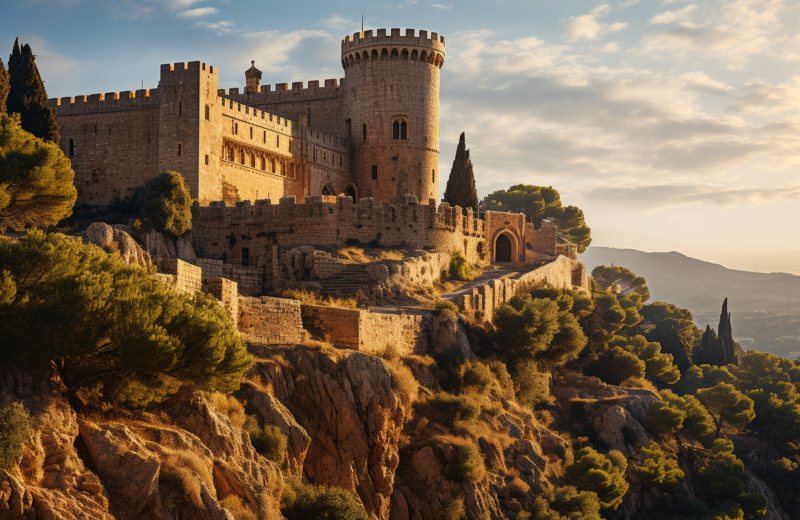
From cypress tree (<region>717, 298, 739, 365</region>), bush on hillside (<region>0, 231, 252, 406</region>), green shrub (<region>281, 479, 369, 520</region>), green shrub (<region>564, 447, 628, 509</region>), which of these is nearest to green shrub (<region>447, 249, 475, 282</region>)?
green shrub (<region>564, 447, 628, 509</region>)

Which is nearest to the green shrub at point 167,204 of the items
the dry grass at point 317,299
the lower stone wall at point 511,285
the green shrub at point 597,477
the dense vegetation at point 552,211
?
the dry grass at point 317,299

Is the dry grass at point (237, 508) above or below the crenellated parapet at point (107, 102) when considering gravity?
below

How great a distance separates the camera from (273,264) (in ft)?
133

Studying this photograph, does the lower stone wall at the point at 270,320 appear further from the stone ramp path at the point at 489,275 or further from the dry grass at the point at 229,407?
the stone ramp path at the point at 489,275

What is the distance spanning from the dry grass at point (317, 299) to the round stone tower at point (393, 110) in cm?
2067

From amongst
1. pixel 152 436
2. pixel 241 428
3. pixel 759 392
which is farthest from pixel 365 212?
pixel 759 392

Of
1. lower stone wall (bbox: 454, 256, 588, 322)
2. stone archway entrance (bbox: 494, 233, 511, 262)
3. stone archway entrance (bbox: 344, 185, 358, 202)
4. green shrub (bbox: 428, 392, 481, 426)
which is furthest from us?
stone archway entrance (bbox: 344, 185, 358, 202)

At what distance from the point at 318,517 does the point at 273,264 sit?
1978cm

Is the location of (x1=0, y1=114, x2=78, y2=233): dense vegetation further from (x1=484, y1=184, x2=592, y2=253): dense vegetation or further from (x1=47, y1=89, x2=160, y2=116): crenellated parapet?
(x1=484, y1=184, x2=592, y2=253): dense vegetation

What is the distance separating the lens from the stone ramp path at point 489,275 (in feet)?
143

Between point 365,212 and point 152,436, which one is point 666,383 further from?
point 152,436

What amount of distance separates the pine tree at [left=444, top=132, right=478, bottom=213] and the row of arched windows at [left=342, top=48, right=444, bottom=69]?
5.99 metres

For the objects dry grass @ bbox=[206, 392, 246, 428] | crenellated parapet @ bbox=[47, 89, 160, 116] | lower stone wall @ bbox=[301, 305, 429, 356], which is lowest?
dry grass @ bbox=[206, 392, 246, 428]

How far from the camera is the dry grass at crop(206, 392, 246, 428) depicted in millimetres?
23453
